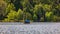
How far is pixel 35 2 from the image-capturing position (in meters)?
36.5

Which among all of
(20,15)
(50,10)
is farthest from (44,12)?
(20,15)

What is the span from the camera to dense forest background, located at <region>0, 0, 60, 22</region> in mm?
32531

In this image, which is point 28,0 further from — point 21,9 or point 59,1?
point 59,1

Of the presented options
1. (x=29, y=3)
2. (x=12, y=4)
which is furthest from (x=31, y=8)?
(x=12, y=4)

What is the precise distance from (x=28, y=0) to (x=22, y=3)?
0.99 m

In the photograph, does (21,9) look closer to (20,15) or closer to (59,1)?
(20,15)

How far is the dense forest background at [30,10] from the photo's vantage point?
107 feet

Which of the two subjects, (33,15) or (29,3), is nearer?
(33,15)

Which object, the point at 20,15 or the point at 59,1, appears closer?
the point at 20,15

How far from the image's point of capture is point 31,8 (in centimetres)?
3512

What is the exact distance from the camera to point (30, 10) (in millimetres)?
34438

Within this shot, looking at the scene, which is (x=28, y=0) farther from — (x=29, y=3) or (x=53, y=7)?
(x=53, y=7)

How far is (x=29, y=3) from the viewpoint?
35656 mm

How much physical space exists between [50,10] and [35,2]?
3075 millimetres
